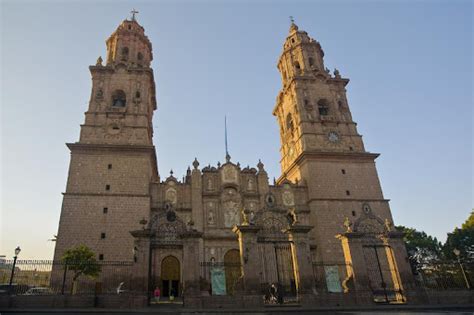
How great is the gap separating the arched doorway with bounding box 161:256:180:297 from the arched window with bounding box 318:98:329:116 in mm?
20465

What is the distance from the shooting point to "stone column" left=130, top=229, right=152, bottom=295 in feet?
42.7

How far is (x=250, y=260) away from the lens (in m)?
14.1

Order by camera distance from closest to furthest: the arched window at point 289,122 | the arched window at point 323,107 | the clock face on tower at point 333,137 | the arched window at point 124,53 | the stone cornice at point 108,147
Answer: the stone cornice at point 108,147 → the clock face on tower at point 333,137 → the arched window at point 124,53 → the arched window at point 323,107 → the arched window at point 289,122

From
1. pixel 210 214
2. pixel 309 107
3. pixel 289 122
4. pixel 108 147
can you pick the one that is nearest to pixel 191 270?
pixel 210 214

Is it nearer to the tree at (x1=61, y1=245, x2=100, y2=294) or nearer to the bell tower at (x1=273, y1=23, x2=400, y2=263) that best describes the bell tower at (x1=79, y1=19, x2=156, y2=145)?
the tree at (x1=61, y1=245, x2=100, y2=294)

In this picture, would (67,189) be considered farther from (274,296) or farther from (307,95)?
(307,95)

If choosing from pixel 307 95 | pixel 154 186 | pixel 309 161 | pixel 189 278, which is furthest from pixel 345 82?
pixel 189 278

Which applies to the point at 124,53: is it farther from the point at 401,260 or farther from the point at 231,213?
the point at 401,260

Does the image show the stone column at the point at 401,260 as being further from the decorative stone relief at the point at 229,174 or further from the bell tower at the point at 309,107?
the decorative stone relief at the point at 229,174

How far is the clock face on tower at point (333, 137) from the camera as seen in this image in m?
30.7

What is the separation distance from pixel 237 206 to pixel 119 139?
37.9 feet

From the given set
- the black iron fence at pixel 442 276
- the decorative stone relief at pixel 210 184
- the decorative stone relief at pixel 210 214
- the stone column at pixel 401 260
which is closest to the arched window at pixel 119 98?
the decorative stone relief at pixel 210 184

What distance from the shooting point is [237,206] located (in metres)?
27.2

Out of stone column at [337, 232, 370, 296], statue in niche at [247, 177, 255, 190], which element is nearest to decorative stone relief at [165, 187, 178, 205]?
statue in niche at [247, 177, 255, 190]
